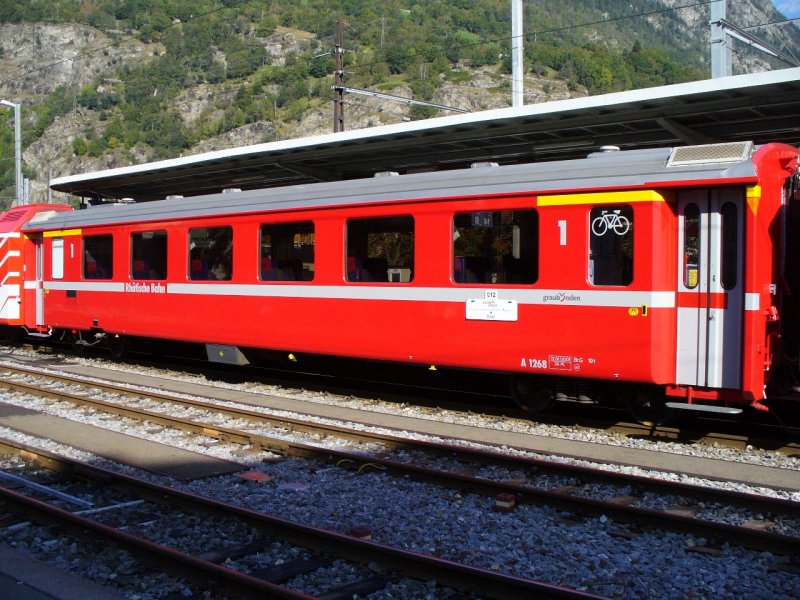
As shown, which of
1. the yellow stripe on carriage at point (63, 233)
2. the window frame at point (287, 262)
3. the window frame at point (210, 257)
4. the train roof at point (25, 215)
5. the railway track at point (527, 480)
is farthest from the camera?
the train roof at point (25, 215)

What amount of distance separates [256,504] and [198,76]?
143 m

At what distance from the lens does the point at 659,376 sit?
8.70 meters

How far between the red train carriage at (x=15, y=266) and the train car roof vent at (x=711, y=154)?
13.8 m

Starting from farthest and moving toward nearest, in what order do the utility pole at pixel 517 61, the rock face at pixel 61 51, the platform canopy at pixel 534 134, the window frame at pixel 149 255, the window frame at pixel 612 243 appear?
the rock face at pixel 61 51
the utility pole at pixel 517 61
the window frame at pixel 149 255
the platform canopy at pixel 534 134
the window frame at pixel 612 243

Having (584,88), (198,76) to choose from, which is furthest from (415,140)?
(198,76)

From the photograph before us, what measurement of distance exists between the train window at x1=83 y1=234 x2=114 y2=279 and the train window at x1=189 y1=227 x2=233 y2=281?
2511 millimetres

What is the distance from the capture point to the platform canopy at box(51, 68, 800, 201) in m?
11.4

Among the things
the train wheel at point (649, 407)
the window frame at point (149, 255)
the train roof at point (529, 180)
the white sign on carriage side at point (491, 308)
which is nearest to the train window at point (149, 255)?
the window frame at point (149, 255)

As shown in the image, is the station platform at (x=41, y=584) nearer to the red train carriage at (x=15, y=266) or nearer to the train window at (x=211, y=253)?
the train window at (x=211, y=253)

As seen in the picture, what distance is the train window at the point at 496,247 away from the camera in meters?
9.55

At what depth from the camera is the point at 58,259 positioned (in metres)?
16.9

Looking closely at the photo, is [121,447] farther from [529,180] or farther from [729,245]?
[729,245]

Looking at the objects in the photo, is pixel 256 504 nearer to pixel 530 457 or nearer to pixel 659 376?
pixel 530 457

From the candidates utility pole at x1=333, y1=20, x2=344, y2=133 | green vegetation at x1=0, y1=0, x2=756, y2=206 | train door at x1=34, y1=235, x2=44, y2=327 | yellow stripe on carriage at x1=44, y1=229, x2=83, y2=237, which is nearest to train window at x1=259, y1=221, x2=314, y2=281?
yellow stripe on carriage at x1=44, y1=229, x2=83, y2=237
